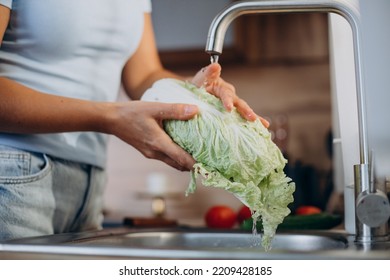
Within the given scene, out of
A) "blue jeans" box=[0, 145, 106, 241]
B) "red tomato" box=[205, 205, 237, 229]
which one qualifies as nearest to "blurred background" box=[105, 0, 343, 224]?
"red tomato" box=[205, 205, 237, 229]

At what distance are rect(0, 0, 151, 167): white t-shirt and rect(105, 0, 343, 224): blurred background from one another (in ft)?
3.63

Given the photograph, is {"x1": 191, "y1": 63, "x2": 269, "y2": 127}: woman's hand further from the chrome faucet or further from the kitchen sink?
the kitchen sink

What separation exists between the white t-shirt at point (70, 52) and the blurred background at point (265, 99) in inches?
43.6

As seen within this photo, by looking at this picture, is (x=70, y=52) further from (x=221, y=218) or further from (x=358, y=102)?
(x=221, y=218)

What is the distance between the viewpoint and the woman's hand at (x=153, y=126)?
942 millimetres

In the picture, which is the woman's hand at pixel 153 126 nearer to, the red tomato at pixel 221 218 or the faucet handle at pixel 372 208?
the faucet handle at pixel 372 208

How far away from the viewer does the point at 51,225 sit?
106 centimetres

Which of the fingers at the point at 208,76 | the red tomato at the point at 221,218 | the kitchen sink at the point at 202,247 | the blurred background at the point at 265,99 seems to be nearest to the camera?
the kitchen sink at the point at 202,247

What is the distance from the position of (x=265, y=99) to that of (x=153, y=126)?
1.68 m

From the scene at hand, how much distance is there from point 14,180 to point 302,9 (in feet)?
1.69

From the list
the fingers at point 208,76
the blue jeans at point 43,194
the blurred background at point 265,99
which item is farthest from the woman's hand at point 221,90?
the blurred background at point 265,99

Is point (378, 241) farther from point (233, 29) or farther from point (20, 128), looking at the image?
point (233, 29)

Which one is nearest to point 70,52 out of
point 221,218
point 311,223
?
point 311,223

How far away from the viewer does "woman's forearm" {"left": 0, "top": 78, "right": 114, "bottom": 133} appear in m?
0.95
